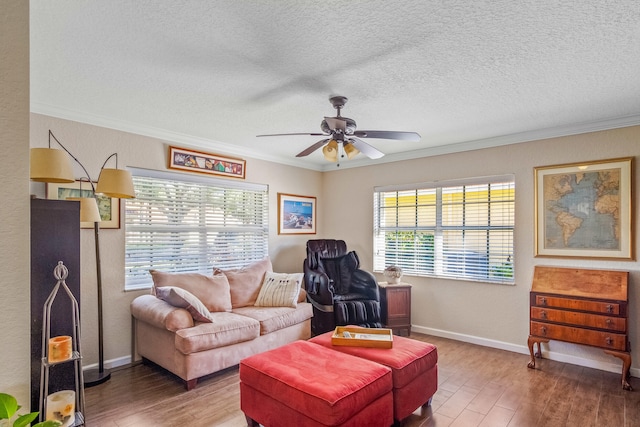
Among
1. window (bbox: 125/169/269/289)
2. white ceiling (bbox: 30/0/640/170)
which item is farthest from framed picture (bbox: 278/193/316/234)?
white ceiling (bbox: 30/0/640/170)

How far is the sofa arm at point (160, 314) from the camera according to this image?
Result: 9.88ft

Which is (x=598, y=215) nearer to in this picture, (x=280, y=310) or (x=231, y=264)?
(x=280, y=310)

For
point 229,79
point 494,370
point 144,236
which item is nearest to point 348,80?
point 229,79

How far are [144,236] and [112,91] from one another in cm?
157

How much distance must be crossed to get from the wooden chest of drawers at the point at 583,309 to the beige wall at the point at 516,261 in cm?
21

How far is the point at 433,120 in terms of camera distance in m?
3.50

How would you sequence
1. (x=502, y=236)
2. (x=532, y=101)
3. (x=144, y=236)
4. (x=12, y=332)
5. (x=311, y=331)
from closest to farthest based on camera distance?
1. (x=12, y=332)
2. (x=532, y=101)
3. (x=144, y=236)
4. (x=502, y=236)
5. (x=311, y=331)

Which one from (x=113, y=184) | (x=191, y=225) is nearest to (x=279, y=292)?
(x=191, y=225)

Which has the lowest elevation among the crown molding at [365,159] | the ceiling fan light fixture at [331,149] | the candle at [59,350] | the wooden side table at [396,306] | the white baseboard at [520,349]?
the white baseboard at [520,349]

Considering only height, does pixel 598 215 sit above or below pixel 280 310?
above

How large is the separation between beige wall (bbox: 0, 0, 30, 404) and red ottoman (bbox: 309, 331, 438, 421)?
1.98m

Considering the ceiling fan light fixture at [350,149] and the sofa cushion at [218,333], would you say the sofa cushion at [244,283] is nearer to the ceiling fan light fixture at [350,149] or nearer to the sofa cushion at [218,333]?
the sofa cushion at [218,333]

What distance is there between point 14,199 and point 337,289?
4093mm

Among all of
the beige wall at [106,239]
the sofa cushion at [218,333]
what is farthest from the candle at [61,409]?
the beige wall at [106,239]
